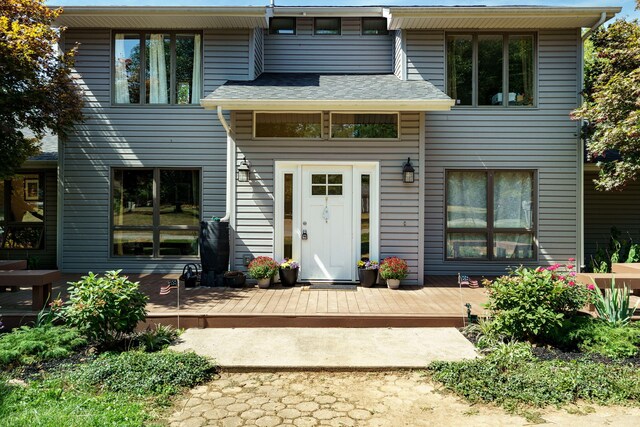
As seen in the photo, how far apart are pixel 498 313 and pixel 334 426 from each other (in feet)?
8.67

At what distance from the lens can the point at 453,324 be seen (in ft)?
17.6

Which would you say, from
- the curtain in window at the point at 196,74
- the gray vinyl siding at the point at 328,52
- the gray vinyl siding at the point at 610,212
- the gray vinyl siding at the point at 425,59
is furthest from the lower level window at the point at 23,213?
the gray vinyl siding at the point at 610,212

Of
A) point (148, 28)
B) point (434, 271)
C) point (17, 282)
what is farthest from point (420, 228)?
point (148, 28)

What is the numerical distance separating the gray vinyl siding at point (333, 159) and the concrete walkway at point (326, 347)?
89.7 inches

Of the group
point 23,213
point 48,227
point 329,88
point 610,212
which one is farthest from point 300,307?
point 610,212

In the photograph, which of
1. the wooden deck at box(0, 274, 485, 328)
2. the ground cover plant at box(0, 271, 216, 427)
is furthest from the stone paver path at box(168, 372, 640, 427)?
the wooden deck at box(0, 274, 485, 328)

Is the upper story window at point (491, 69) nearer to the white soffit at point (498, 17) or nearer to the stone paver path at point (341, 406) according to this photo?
the white soffit at point (498, 17)

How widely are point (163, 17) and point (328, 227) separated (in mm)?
5138

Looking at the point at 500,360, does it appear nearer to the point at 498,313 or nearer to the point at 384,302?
the point at 498,313

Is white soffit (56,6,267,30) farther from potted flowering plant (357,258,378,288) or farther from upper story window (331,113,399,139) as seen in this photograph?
potted flowering plant (357,258,378,288)

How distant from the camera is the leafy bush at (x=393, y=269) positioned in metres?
6.92

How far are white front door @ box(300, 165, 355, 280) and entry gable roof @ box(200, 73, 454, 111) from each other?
116cm

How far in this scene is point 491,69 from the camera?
27.3ft

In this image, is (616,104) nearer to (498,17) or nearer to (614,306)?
(498,17)
